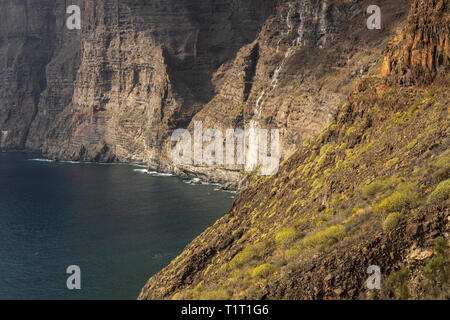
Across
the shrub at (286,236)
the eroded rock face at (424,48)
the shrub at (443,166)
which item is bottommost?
the shrub at (286,236)

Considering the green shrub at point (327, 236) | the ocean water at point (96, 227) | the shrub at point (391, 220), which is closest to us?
the shrub at point (391, 220)

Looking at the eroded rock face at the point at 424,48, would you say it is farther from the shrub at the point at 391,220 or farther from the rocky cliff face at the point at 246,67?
the rocky cliff face at the point at 246,67

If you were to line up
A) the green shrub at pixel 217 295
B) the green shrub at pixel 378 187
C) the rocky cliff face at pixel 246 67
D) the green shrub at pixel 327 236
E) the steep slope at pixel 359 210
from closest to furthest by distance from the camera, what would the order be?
1. the steep slope at pixel 359 210
2. the green shrub at pixel 327 236
3. the green shrub at pixel 217 295
4. the green shrub at pixel 378 187
5. the rocky cliff face at pixel 246 67

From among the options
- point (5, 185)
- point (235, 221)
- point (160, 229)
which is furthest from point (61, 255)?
point (5, 185)

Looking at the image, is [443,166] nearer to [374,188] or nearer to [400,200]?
[400,200]

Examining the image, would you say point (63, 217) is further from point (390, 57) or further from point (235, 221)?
point (390, 57)

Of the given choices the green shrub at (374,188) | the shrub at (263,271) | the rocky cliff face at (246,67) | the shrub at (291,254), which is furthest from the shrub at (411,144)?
the rocky cliff face at (246,67)

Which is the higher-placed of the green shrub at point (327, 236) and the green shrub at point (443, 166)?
the green shrub at point (443, 166)
